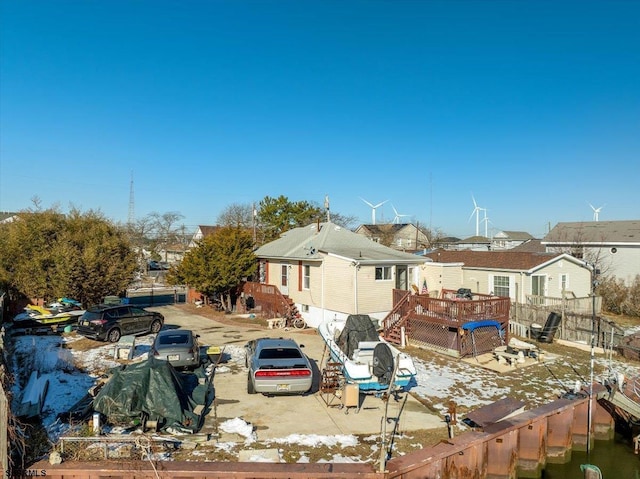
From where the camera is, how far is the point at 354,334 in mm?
14859

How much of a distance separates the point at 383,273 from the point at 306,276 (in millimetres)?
4628

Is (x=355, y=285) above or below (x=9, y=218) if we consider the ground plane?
below

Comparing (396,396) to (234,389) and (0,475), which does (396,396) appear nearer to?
(234,389)

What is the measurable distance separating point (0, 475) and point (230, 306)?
71.1 ft

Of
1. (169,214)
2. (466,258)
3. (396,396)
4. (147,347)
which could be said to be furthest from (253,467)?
(169,214)

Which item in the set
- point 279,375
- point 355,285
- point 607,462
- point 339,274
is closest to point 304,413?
point 279,375

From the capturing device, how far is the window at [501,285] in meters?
24.9

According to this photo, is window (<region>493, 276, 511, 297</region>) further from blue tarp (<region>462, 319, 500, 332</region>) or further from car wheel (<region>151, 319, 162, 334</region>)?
car wheel (<region>151, 319, 162, 334</region>)

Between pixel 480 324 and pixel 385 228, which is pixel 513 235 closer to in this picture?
pixel 385 228

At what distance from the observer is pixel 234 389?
1289cm

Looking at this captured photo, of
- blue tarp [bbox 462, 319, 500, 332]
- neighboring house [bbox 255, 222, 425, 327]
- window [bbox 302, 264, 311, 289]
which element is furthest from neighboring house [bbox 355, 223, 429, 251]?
blue tarp [bbox 462, 319, 500, 332]

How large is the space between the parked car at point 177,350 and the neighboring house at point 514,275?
14381 mm

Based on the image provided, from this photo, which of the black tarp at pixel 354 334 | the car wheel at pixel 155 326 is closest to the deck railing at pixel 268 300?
the car wheel at pixel 155 326

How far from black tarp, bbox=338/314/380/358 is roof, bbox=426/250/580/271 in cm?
1279
